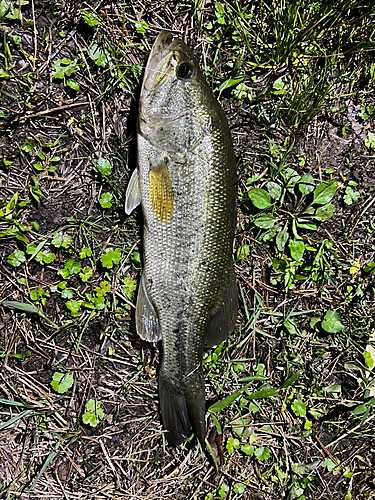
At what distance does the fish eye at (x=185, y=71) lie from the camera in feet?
7.58

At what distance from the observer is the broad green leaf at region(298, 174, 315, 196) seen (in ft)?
9.35

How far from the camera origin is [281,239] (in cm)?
287

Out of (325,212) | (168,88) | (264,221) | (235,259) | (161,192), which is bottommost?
(235,259)

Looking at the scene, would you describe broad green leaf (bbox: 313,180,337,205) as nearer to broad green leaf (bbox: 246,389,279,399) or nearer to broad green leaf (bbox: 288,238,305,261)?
broad green leaf (bbox: 288,238,305,261)

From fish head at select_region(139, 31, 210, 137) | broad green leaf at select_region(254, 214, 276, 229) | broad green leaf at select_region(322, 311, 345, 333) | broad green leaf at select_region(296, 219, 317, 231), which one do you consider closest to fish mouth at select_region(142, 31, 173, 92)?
fish head at select_region(139, 31, 210, 137)

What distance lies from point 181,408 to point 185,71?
2.30 metres

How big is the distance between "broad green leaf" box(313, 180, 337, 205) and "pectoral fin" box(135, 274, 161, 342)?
151 cm

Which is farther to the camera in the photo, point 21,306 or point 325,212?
point 325,212

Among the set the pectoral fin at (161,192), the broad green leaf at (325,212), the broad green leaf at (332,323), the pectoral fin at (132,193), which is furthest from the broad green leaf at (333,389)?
the pectoral fin at (132,193)

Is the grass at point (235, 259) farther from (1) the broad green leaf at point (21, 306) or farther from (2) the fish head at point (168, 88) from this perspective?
(2) the fish head at point (168, 88)

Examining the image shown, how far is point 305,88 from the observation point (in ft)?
9.14

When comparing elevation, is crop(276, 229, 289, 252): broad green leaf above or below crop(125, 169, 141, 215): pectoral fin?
below

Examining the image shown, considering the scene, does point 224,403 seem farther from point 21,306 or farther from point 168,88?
point 168,88

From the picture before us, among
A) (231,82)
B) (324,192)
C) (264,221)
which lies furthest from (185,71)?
(324,192)
